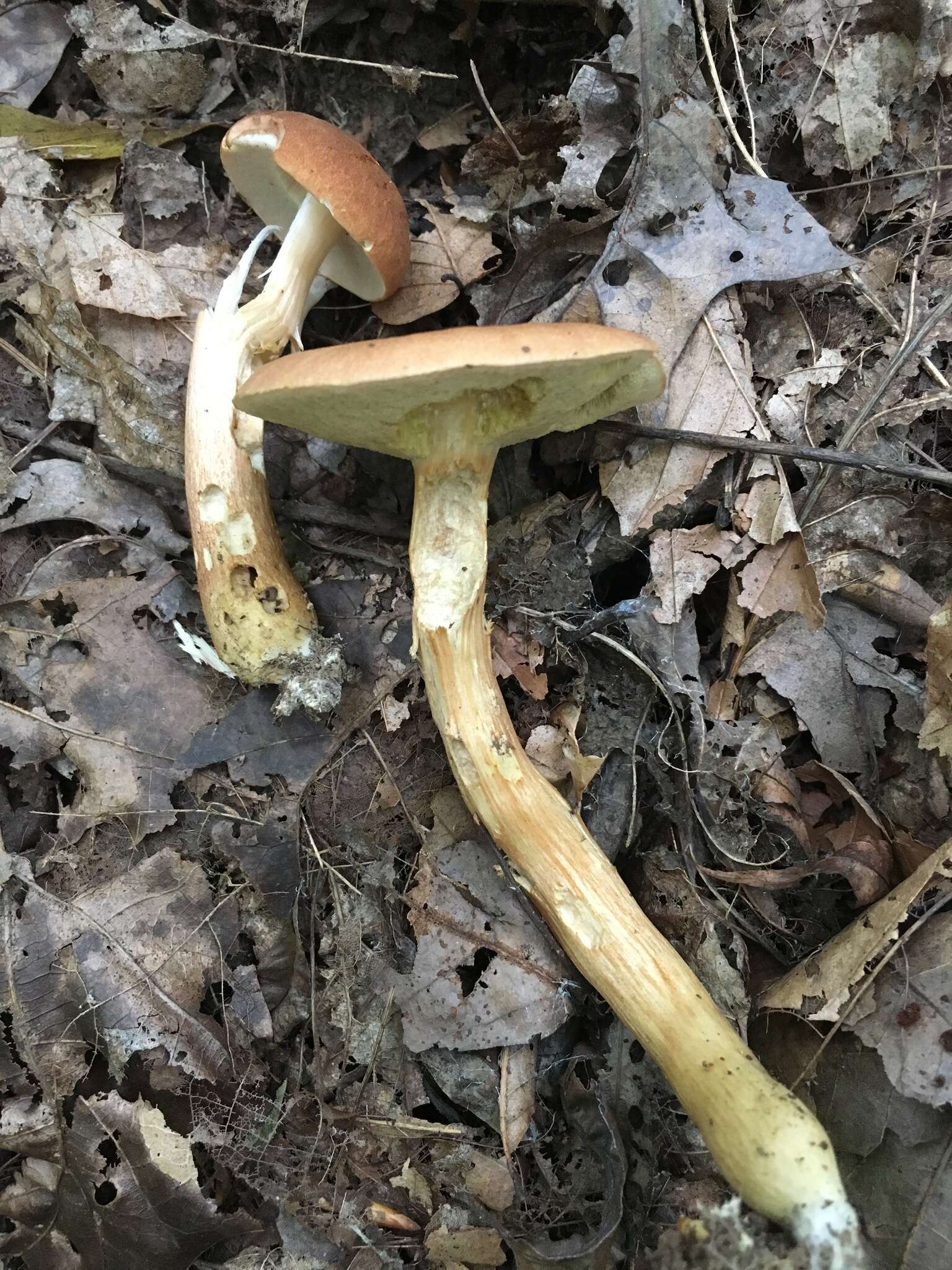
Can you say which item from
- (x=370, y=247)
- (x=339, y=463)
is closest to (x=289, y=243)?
(x=370, y=247)

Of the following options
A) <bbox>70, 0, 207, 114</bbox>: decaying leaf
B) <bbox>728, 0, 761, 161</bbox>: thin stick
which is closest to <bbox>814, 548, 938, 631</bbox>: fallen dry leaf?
<bbox>728, 0, 761, 161</bbox>: thin stick

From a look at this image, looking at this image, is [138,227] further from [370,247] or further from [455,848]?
[455,848]

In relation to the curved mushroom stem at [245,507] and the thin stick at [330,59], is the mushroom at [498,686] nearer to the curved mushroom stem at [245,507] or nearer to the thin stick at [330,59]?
the curved mushroom stem at [245,507]

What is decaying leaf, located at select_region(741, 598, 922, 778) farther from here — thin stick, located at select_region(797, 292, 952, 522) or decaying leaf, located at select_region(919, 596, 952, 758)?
thin stick, located at select_region(797, 292, 952, 522)

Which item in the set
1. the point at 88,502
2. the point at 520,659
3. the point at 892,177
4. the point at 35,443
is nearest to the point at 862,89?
the point at 892,177

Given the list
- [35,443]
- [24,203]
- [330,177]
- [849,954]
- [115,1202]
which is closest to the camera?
[849,954]

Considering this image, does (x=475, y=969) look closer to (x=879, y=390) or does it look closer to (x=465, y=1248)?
(x=465, y=1248)
